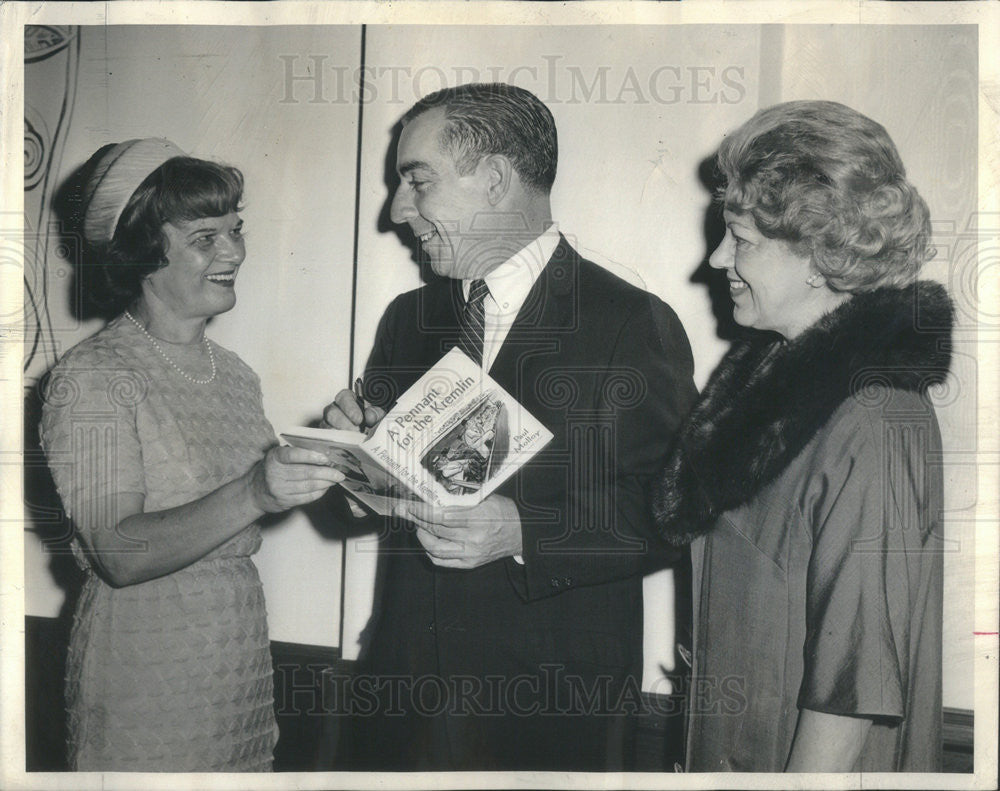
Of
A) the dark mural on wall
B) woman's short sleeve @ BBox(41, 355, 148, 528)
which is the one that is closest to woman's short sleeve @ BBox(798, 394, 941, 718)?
woman's short sleeve @ BBox(41, 355, 148, 528)

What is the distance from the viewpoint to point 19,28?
233 centimetres

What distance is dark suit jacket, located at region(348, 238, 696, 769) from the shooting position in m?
2.16

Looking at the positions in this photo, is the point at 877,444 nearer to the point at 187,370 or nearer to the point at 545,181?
the point at 545,181

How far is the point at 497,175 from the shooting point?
7.18 feet

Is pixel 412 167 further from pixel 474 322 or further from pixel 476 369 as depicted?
pixel 476 369

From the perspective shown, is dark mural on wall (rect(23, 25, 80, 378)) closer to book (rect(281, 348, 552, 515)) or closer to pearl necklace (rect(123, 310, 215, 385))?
pearl necklace (rect(123, 310, 215, 385))

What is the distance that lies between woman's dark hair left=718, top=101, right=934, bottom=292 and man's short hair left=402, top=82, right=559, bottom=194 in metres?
0.45

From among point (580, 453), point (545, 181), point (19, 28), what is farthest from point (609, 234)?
point (19, 28)

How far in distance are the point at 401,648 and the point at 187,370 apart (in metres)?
0.86

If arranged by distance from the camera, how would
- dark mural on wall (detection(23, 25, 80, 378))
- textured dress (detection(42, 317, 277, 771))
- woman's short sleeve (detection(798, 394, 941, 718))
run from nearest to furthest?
woman's short sleeve (detection(798, 394, 941, 718)) < textured dress (detection(42, 317, 277, 771)) < dark mural on wall (detection(23, 25, 80, 378))

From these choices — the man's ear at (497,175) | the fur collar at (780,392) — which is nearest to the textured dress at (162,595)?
the man's ear at (497,175)

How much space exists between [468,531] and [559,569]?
0.24 metres

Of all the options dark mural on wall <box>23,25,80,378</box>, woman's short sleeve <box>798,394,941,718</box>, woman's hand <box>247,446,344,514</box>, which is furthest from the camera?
dark mural on wall <box>23,25,80,378</box>

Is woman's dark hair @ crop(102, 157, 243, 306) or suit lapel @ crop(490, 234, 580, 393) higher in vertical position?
woman's dark hair @ crop(102, 157, 243, 306)
